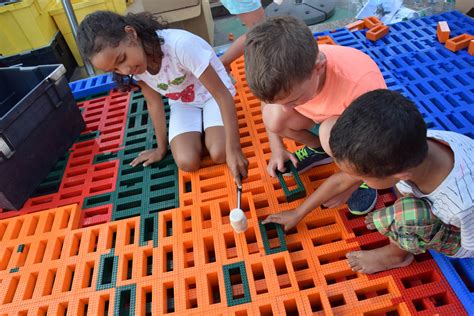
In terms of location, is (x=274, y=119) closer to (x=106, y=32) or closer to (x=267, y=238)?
(x=267, y=238)

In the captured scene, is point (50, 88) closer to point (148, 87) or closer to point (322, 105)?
point (148, 87)

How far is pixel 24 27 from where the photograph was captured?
2629 mm

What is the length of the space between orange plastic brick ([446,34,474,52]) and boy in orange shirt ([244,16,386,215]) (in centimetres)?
96

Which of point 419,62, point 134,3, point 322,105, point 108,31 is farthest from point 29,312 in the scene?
point 134,3

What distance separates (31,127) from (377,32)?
186 centimetres

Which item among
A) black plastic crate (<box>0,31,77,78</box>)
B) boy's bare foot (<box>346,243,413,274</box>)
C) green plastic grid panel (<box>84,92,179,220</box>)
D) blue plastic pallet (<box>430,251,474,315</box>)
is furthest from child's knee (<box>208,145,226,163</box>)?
black plastic crate (<box>0,31,77,78</box>)

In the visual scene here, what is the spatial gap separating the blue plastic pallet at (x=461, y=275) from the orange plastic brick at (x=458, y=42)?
122cm

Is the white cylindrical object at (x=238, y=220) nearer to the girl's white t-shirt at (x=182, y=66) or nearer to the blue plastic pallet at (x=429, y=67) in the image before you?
the girl's white t-shirt at (x=182, y=66)

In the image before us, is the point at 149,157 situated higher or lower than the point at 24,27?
lower

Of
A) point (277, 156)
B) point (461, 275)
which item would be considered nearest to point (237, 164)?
point (277, 156)

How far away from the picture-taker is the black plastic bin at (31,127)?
55.9 inches

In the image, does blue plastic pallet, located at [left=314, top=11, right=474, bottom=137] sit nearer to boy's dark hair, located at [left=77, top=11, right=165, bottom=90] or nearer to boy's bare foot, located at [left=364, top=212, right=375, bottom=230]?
boy's bare foot, located at [left=364, top=212, right=375, bottom=230]

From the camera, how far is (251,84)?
0.98 meters

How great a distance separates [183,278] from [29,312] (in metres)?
0.50
